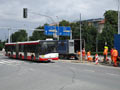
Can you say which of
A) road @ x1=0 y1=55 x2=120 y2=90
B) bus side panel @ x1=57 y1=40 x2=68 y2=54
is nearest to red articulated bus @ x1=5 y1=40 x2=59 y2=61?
bus side panel @ x1=57 y1=40 x2=68 y2=54

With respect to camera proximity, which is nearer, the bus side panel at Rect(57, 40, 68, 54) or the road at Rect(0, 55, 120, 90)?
the road at Rect(0, 55, 120, 90)

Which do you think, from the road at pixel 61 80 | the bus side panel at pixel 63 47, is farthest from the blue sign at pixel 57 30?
the road at pixel 61 80

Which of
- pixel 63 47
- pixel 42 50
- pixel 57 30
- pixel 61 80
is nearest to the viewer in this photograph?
pixel 61 80

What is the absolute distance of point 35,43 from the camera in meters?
23.9

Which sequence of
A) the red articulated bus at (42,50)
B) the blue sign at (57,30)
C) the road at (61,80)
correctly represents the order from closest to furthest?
the road at (61,80) < the red articulated bus at (42,50) < the blue sign at (57,30)

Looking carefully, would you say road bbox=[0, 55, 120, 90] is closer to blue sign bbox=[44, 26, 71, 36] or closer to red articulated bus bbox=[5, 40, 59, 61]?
red articulated bus bbox=[5, 40, 59, 61]

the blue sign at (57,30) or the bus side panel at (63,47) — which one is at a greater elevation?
the blue sign at (57,30)

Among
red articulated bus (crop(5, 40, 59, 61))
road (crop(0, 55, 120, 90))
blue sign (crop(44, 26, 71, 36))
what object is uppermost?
blue sign (crop(44, 26, 71, 36))

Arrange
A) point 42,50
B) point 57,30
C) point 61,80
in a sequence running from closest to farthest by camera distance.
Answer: point 61,80
point 42,50
point 57,30

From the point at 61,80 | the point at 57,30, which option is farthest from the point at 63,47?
the point at 61,80

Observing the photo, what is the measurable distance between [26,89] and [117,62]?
13.0 metres

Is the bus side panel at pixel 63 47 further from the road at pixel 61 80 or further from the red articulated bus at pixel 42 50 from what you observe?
the road at pixel 61 80

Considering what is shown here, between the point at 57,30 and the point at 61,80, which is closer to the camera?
the point at 61,80

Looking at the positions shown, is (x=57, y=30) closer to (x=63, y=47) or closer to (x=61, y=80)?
(x=63, y=47)
